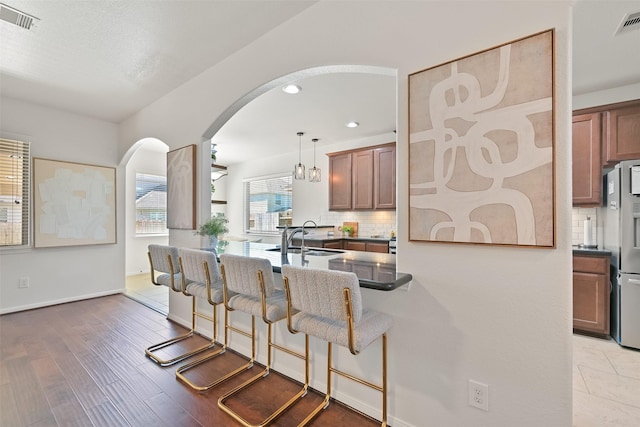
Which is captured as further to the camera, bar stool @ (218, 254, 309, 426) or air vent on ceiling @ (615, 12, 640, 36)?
air vent on ceiling @ (615, 12, 640, 36)

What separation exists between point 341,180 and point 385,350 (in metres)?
4.04

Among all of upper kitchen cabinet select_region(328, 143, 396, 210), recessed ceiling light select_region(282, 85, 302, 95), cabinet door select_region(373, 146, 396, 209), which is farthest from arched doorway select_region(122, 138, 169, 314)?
cabinet door select_region(373, 146, 396, 209)

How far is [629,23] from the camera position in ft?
7.01

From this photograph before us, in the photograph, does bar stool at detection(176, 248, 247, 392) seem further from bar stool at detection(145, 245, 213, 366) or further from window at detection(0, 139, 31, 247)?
window at detection(0, 139, 31, 247)

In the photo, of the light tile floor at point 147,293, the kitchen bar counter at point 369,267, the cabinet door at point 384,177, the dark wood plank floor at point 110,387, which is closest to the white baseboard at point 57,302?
the light tile floor at point 147,293

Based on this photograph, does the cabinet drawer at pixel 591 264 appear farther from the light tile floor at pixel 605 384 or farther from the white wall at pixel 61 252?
the white wall at pixel 61 252

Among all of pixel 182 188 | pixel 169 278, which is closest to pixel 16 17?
pixel 182 188

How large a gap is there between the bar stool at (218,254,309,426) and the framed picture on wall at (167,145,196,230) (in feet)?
4.51

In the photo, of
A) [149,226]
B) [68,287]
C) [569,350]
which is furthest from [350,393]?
[149,226]

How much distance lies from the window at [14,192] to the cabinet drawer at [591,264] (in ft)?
22.0

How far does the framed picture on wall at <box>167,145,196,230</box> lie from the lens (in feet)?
10.4

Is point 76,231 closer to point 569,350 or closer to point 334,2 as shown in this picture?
point 334,2

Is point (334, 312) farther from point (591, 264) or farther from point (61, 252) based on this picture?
point (61, 252)

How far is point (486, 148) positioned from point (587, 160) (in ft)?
9.32
